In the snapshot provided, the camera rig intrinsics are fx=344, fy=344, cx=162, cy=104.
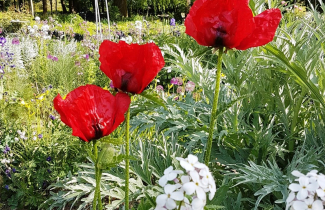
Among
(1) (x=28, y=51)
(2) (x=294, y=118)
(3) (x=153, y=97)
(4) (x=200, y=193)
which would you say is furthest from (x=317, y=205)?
(1) (x=28, y=51)

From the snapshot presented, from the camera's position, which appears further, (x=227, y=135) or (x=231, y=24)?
(x=227, y=135)

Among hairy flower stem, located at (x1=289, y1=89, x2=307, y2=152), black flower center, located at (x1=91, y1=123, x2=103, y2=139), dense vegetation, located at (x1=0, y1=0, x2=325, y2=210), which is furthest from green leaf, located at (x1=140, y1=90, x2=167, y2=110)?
hairy flower stem, located at (x1=289, y1=89, x2=307, y2=152)

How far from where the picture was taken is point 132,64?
2.54ft

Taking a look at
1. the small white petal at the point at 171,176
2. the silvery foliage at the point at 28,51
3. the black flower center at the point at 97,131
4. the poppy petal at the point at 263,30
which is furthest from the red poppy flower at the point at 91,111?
the silvery foliage at the point at 28,51

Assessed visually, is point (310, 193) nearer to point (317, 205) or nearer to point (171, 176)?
point (317, 205)

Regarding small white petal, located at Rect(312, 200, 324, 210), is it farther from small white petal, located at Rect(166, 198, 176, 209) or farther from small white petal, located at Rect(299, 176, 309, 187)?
small white petal, located at Rect(166, 198, 176, 209)

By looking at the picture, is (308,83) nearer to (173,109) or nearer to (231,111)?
(231,111)

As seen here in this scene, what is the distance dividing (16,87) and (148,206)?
313 cm

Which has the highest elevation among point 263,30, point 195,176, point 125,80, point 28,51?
point 263,30

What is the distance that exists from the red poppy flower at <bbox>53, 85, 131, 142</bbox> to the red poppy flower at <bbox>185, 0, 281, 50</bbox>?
255 millimetres

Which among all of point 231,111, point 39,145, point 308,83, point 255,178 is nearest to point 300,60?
point 308,83

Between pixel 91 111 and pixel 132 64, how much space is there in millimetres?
143

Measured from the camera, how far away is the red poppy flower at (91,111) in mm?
703

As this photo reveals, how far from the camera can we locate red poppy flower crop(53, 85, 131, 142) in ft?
2.31
